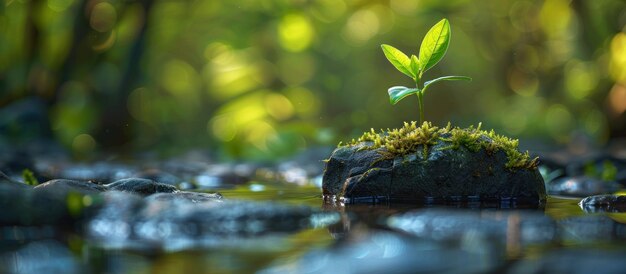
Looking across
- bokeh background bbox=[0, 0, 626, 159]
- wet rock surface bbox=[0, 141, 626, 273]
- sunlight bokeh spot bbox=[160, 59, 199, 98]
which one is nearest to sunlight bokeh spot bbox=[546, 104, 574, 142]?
bokeh background bbox=[0, 0, 626, 159]

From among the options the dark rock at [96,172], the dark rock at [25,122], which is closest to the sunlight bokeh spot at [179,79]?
the dark rock at [25,122]

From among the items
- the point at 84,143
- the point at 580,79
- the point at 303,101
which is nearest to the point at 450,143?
the point at 84,143

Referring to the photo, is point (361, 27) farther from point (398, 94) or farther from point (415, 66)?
point (398, 94)

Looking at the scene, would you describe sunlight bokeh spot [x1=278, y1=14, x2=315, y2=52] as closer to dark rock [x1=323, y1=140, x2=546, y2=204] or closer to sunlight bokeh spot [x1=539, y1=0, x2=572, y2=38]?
sunlight bokeh spot [x1=539, y1=0, x2=572, y2=38]

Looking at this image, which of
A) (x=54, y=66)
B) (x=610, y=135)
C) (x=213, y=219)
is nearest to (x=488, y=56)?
(x=610, y=135)

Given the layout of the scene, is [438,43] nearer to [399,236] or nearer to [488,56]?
[399,236]

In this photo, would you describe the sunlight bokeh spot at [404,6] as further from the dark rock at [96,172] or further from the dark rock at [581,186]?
the dark rock at [581,186]
